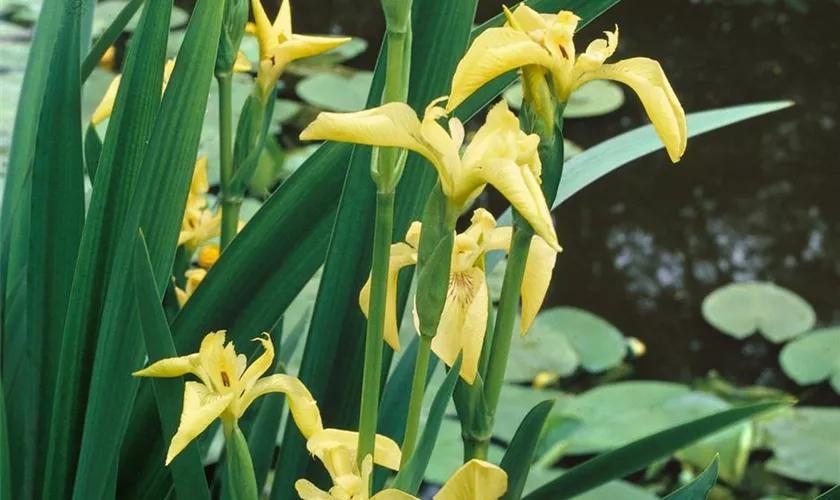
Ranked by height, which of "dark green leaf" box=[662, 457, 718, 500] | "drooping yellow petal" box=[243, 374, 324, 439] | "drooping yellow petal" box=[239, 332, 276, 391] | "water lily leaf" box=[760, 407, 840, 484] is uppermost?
"drooping yellow petal" box=[239, 332, 276, 391]

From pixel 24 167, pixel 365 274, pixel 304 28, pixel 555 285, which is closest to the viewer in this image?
pixel 365 274

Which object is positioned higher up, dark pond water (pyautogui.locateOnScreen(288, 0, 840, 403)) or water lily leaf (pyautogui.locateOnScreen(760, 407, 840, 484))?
dark pond water (pyautogui.locateOnScreen(288, 0, 840, 403))

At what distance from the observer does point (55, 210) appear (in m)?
0.53

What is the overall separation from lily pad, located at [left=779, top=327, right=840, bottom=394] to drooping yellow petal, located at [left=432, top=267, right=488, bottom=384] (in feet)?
3.75

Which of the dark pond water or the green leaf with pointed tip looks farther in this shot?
the dark pond water

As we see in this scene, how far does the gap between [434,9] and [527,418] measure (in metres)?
0.19

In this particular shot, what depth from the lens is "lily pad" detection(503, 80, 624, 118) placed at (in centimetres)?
203

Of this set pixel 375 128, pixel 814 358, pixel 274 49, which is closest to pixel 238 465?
pixel 375 128

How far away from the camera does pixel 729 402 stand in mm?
1349

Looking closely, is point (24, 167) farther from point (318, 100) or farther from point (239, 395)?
point (318, 100)

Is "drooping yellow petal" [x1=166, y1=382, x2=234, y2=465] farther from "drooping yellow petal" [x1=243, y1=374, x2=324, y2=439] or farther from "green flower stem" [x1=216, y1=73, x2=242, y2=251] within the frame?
"green flower stem" [x1=216, y1=73, x2=242, y2=251]

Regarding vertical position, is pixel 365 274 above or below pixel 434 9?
below

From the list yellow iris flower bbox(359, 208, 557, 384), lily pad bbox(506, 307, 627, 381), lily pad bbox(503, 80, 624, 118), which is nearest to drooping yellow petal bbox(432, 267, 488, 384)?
yellow iris flower bbox(359, 208, 557, 384)

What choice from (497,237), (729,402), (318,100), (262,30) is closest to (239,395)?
(497,237)
